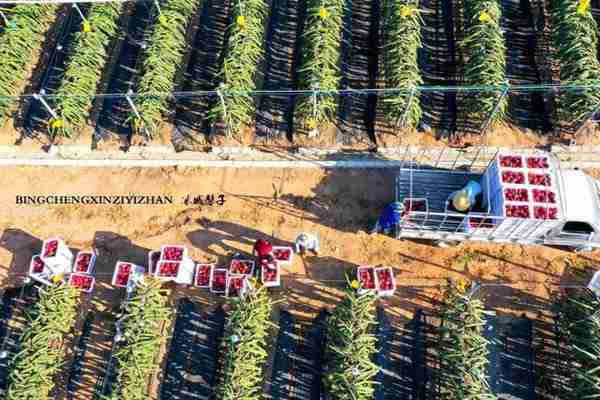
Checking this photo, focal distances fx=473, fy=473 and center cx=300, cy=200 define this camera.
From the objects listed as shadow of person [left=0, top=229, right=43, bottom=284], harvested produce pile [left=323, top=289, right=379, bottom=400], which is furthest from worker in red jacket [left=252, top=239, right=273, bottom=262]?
shadow of person [left=0, top=229, right=43, bottom=284]

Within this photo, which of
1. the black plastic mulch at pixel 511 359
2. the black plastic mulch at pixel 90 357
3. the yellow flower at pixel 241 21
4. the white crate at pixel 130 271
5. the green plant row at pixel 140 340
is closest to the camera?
the green plant row at pixel 140 340

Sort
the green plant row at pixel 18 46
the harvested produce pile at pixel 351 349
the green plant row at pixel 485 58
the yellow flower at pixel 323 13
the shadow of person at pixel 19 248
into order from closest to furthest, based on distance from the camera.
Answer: the harvested produce pile at pixel 351 349, the shadow of person at pixel 19 248, the green plant row at pixel 485 58, the yellow flower at pixel 323 13, the green plant row at pixel 18 46

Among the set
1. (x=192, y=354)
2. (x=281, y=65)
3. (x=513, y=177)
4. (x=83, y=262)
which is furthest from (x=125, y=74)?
(x=513, y=177)

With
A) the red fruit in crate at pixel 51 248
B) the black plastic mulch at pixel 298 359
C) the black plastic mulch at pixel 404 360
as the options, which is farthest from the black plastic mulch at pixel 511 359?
the red fruit in crate at pixel 51 248

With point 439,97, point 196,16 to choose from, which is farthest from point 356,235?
point 196,16

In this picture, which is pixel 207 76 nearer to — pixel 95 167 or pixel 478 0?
pixel 95 167

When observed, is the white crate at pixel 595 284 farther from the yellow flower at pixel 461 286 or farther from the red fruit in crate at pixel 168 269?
the red fruit in crate at pixel 168 269
